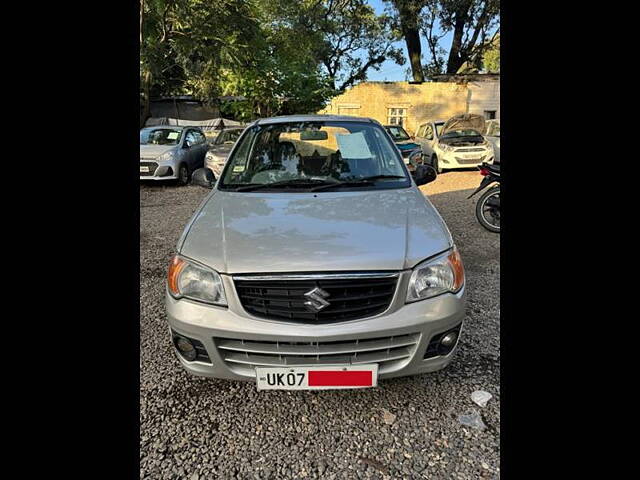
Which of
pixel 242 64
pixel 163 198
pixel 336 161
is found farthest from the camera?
pixel 242 64

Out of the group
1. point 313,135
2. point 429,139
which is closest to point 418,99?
point 429,139

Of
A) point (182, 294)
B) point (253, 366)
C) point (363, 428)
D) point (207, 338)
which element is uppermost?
point (182, 294)

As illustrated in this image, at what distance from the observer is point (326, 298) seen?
1771 millimetres

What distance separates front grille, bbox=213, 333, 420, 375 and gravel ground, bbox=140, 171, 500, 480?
1.24 ft

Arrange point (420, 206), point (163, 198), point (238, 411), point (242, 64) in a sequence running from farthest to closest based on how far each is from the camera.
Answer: point (242, 64) → point (163, 198) → point (420, 206) → point (238, 411)

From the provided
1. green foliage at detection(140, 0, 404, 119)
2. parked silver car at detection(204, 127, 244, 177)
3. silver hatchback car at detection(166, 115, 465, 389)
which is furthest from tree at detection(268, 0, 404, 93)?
silver hatchback car at detection(166, 115, 465, 389)

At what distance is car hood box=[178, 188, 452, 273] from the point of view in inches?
71.4

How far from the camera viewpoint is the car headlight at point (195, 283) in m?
1.84

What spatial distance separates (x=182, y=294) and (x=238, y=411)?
2.37 ft

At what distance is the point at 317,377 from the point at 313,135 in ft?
7.05

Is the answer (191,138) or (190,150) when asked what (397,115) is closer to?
(191,138)
